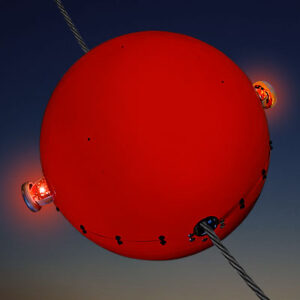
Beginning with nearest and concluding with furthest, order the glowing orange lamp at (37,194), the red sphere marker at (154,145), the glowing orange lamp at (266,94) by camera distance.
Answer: the red sphere marker at (154,145) < the glowing orange lamp at (37,194) < the glowing orange lamp at (266,94)

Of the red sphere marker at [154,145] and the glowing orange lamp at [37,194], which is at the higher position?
the glowing orange lamp at [37,194]

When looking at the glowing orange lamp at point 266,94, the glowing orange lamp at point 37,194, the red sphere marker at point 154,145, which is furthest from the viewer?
the glowing orange lamp at point 266,94

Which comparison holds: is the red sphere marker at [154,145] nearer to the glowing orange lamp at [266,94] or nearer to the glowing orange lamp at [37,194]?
the glowing orange lamp at [37,194]

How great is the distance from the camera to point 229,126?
0.90 meters

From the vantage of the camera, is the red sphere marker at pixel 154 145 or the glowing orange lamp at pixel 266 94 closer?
the red sphere marker at pixel 154 145

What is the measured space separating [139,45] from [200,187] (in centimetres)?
44

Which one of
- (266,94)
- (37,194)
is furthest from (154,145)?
(266,94)

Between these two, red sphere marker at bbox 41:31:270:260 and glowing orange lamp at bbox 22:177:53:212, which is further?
glowing orange lamp at bbox 22:177:53:212

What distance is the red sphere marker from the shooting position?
862 millimetres

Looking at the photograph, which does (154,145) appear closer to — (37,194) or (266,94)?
(37,194)

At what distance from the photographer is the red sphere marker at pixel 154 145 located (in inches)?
33.9

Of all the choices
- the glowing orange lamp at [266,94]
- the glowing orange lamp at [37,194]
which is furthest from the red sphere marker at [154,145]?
the glowing orange lamp at [266,94]

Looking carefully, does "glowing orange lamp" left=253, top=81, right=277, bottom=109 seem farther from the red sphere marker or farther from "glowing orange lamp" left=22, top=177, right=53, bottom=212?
"glowing orange lamp" left=22, top=177, right=53, bottom=212

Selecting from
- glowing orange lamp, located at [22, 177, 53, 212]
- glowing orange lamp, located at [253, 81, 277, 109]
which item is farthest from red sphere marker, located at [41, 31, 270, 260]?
glowing orange lamp, located at [253, 81, 277, 109]
